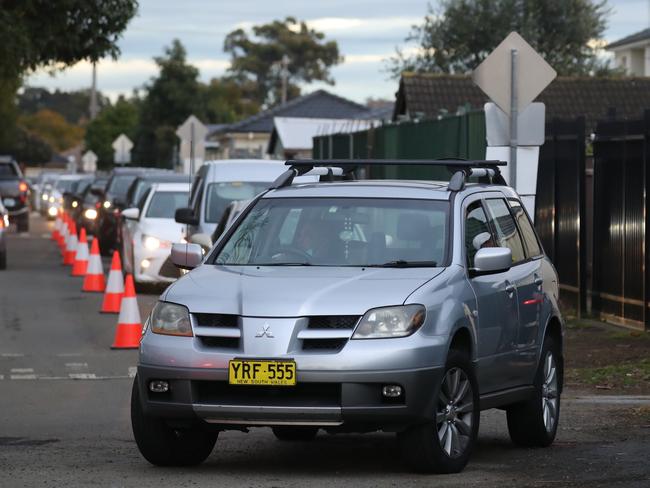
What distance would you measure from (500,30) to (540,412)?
4577 cm

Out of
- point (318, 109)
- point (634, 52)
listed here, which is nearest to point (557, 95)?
point (634, 52)

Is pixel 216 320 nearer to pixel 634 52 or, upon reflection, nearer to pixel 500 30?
pixel 500 30

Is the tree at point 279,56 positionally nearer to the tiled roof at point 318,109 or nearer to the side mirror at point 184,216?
the tiled roof at point 318,109

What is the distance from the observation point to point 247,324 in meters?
8.20

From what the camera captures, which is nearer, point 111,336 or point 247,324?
point 247,324

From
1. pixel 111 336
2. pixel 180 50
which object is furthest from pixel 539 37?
pixel 111 336

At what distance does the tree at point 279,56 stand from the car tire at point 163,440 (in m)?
116

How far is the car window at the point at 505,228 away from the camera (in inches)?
384

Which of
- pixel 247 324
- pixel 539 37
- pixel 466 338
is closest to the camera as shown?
pixel 247 324

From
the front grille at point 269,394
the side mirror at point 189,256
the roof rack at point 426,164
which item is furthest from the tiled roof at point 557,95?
the front grille at point 269,394

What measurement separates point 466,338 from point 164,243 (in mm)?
14519

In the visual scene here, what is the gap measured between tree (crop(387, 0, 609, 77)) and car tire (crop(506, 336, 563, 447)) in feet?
146

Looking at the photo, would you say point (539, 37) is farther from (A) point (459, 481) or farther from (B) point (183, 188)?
(A) point (459, 481)

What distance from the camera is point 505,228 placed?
391 inches
